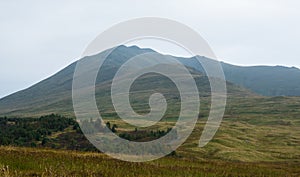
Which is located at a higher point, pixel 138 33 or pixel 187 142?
pixel 138 33

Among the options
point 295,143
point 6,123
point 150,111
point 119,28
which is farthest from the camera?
point 150,111

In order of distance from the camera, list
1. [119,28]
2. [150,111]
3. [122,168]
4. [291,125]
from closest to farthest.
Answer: [122,168], [119,28], [291,125], [150,111]

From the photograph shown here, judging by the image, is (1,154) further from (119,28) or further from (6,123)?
(6,123)

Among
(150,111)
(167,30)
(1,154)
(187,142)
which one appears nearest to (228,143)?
(187,142)

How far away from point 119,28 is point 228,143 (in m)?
Result: 51.4

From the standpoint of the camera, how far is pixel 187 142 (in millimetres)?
67875

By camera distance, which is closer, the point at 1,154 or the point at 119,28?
the point at 1,154

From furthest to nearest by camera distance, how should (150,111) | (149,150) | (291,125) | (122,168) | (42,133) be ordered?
(150,111)
(291,125)
(42,133)
(149,150)
(122,168)

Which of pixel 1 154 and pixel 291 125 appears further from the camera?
pixel 291 125

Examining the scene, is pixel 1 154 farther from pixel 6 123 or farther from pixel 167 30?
pixel 6 123

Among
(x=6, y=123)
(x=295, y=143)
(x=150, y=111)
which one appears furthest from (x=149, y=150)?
(x=150, y=111)

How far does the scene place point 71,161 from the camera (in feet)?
62.7

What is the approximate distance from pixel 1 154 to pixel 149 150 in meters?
20.3

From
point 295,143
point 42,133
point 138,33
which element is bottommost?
point 295,143
